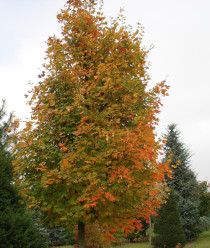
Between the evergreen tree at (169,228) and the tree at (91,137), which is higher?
the tree at (91,137)

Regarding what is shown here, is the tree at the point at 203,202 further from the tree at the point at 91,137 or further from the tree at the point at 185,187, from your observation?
the tree at the point at 91,137

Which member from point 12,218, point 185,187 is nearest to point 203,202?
point 185,187

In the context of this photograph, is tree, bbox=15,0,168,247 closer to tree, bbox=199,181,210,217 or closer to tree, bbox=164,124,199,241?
tree, bbox=164,124,199,241

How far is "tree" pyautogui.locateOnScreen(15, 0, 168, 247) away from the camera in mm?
6070

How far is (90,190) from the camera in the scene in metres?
6.13

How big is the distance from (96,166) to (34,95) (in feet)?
10.0

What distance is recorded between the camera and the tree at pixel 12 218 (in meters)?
5.82

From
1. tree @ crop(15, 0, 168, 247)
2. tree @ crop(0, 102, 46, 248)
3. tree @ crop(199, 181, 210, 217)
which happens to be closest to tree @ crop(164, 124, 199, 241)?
tree @ crop(199, 181, 210, 217)

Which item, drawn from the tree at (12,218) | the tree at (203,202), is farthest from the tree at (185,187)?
the tree at (12,218)

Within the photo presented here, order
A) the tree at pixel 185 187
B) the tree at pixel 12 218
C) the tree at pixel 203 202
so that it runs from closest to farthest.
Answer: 1. the tree at pixel 12 218
2. the tree at pixel 185 187
3. the tree at pixel 203 202

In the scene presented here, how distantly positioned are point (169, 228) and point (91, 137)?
12863 millimetres

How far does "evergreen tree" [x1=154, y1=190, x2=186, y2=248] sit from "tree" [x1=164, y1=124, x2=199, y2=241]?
256 cm

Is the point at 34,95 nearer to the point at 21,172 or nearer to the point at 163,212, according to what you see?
the point at 21,172

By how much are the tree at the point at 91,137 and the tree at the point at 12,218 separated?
343 mm
